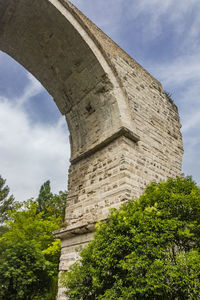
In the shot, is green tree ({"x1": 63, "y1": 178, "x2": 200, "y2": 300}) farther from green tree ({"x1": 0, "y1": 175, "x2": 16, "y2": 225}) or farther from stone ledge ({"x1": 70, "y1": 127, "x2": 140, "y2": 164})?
green tree ({"x1": 0, "y1": 175, "x2": 16, "y2": 225})

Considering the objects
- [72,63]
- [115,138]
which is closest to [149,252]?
[115,138]

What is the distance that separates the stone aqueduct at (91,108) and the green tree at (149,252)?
1.24 metres

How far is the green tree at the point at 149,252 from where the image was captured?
2.39 meters

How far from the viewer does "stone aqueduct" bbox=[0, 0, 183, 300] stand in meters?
4.88

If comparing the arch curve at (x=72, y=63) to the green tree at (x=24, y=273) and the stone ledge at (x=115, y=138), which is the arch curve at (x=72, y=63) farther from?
the green tree at (x=24, y=273)

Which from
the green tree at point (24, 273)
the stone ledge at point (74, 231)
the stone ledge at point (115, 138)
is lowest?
the green tree at point (24, 273)

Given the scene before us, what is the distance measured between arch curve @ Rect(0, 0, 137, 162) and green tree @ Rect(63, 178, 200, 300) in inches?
91.5

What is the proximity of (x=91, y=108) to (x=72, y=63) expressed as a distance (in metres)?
1.31

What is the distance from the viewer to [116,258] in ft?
9.52

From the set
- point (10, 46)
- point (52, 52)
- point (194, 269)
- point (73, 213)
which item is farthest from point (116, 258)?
point (10, 46)

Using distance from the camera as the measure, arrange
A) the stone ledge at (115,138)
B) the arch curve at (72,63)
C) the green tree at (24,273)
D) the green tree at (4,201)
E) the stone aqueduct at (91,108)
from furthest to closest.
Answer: the green tree at (4,201)
the green tree at (24,273)
the arch curve at (72,63)
the stone ledge at (115,138)
the stone aqueduct at (91,108)

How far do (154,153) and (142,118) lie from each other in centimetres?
98

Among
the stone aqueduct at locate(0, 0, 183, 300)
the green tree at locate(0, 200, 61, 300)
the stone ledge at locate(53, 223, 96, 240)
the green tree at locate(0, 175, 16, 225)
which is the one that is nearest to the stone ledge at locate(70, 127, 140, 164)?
the stone aqueduct at locate(0, 0, 183, 300)

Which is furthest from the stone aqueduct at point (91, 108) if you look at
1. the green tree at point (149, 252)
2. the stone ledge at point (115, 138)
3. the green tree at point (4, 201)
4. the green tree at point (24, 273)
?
the green tree at point (4, 201)
